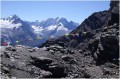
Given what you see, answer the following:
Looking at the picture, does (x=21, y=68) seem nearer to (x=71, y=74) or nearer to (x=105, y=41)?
(x=71, y=74)

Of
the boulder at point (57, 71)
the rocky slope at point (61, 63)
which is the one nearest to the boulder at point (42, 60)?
the rocky slope at point (61, 63)

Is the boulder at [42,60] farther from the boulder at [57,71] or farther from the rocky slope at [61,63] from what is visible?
the boulder at [57,71]

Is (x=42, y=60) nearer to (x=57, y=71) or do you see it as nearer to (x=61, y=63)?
(x=57, y=71)

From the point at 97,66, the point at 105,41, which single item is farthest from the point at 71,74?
the point at 105,41

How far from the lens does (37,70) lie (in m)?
46.6

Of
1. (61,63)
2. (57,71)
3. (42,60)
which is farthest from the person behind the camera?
(61,63)

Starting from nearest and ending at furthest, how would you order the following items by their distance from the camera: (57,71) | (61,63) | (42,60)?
(57,71) < (42,60) < (61,63)

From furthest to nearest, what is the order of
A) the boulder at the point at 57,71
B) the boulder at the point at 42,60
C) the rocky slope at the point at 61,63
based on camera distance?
the boulder at the point at 42,60 → the boulder at the point at 57,71 → the rocky slope at the point at 61,63

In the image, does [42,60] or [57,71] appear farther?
[42,60]

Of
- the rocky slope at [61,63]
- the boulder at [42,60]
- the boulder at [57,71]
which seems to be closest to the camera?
the rocky slope at [61,63]

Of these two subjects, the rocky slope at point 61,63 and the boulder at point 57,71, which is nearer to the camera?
the rocky slope at point 61,63

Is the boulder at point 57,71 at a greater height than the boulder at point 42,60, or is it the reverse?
the boulder at point 42,60

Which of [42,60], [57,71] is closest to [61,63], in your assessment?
[57,71]

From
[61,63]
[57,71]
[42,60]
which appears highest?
[42,60]
